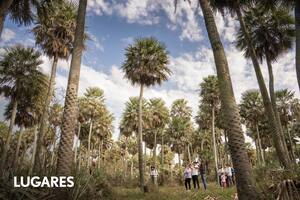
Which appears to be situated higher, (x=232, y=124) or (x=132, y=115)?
(x=132, y=115)

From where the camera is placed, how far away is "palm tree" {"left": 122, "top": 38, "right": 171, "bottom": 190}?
78.9 feet

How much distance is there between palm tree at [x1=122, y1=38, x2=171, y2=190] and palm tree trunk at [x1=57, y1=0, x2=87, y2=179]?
1417cm

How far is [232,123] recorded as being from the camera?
730cm

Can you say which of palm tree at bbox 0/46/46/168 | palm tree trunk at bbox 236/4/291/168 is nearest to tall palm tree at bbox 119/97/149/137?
palm tree at bbox 0/46/46/168

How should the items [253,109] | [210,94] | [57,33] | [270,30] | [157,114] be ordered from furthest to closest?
1. [157,114]
2. [253,109]
3. [210,94]
4. [57,33]
5. [270,30]

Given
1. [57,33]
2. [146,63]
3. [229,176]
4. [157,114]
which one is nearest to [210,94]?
[157,114]

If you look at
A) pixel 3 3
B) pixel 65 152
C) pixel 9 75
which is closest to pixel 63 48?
pixel 9 75

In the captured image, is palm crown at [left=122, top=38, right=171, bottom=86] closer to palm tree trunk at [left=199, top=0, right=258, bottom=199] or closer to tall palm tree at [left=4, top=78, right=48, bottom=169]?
tall palm tree at [left=4, top=78, right=48, bottom=169]

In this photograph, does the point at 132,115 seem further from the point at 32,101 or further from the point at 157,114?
the point at 32,101

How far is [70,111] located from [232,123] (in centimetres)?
493

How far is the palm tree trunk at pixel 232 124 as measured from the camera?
6.48 metres

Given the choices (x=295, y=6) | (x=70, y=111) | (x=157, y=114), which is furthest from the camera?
(x=157, y=114)

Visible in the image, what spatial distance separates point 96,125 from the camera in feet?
145

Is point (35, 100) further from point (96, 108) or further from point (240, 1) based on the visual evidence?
point (240, 1)
